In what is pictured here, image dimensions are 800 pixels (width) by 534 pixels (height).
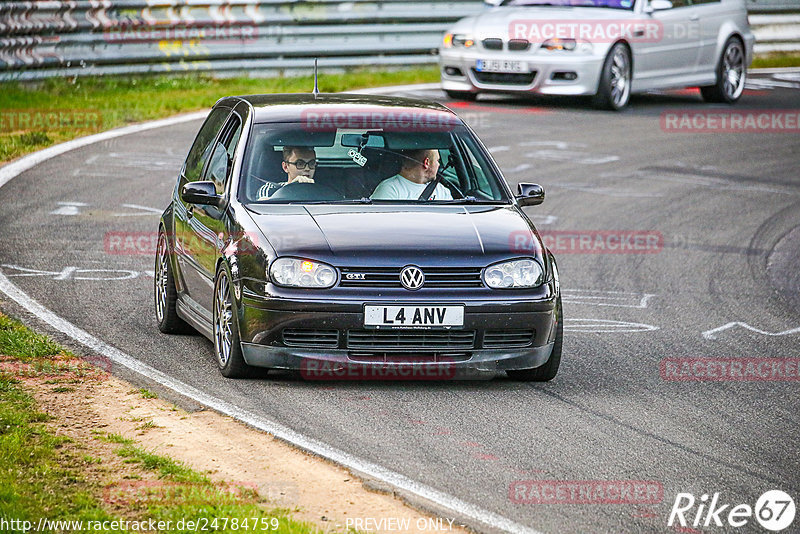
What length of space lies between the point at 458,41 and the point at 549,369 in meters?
12.3

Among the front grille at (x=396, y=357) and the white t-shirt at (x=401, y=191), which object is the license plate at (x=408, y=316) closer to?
the front grille at (x=396, y=357)

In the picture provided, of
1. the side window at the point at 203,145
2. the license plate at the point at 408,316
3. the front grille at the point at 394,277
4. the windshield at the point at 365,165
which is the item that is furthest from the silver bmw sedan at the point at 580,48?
the license plate at the point at 408,316

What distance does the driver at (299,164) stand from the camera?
27.9 ft

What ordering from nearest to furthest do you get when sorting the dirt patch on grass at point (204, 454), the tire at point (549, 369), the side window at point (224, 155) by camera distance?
the dirt patch on grass at point (204, 454), the tire at point (549, 369), the side window at point (224, 155)

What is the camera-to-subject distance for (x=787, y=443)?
6.91 metres

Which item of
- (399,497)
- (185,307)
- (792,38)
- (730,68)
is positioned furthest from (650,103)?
(399,497)

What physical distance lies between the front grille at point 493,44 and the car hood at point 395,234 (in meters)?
11.3

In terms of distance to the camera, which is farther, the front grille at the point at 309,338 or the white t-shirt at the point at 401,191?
the white t-shirt at the point at 401,191

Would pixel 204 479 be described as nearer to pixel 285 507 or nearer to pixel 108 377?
pixel 285 507

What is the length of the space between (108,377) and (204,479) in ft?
6.28

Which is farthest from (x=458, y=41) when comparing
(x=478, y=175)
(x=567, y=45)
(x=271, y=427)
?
(x=271, y=427)

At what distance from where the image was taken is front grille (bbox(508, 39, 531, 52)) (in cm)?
1923

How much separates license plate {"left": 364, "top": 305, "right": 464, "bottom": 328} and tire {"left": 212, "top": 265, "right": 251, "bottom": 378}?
2.38 feet

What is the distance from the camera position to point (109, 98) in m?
19.5
